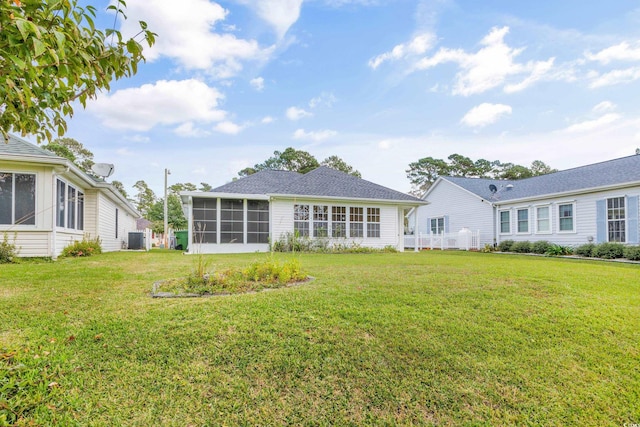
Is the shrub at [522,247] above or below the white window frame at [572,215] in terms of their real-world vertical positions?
below

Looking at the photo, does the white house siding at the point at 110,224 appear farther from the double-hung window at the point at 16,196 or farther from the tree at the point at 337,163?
the tree at the point at 337,163

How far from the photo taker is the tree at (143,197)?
45.6m

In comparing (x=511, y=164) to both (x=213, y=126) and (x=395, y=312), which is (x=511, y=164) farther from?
(x=395, y=312)

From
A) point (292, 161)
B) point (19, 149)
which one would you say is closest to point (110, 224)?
point (19, 149)

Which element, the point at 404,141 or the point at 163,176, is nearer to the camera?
the point at 404,141

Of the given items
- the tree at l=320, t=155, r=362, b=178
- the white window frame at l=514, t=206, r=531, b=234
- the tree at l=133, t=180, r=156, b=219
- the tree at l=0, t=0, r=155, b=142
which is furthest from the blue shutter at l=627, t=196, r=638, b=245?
the tree at l=133, t=180, r=156, b=219

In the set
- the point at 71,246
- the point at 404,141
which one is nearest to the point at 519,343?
the point at 71,246

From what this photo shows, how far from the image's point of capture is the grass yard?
2098 millimetres

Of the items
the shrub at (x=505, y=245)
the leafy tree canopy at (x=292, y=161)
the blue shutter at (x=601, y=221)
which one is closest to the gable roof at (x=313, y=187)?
the shrub at (x=505, y=245)

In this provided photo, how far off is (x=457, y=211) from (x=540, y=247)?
5.98 meters

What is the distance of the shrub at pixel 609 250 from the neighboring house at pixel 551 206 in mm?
831

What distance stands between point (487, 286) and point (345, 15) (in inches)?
311

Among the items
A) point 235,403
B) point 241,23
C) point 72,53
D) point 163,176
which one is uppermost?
point 241,23

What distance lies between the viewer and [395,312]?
3568mm
